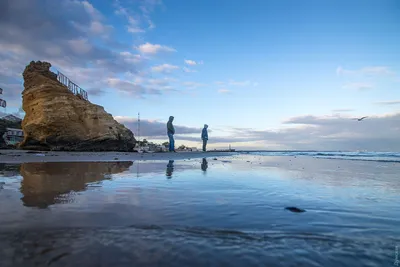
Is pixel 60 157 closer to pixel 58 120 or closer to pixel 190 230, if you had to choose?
pixel 58 120

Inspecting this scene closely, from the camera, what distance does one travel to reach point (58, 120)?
23.8 meters

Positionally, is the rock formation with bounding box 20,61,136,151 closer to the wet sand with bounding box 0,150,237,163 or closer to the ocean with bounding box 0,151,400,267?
the wet sand with bounding box 0,150,237,163

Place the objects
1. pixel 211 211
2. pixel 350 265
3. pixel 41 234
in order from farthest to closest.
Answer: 1. pixel 211 211
2. pixel 41 234
3. pixel 350 265

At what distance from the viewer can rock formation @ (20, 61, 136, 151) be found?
23.5m

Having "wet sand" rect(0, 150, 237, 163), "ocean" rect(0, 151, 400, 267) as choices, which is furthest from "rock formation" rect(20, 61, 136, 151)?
"ocean" rect(0, 151, 400, 267)

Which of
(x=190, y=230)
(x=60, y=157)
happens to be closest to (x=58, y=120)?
(x=60, y=157)

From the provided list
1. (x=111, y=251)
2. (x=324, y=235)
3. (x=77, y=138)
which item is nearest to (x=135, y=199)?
(x=111, y=251)

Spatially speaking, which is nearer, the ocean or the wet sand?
the ocean

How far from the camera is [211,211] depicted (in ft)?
10.9

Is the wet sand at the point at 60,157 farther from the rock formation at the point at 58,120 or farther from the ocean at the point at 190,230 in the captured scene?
the ocean at the point at 190,230

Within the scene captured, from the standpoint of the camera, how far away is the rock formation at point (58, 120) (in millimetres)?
23547

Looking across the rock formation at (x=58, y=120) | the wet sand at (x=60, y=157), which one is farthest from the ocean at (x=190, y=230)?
the rock formation at (x=58, y=120)

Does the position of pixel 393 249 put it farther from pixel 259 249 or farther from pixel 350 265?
pixel 259 249

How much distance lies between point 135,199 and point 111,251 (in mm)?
2065
